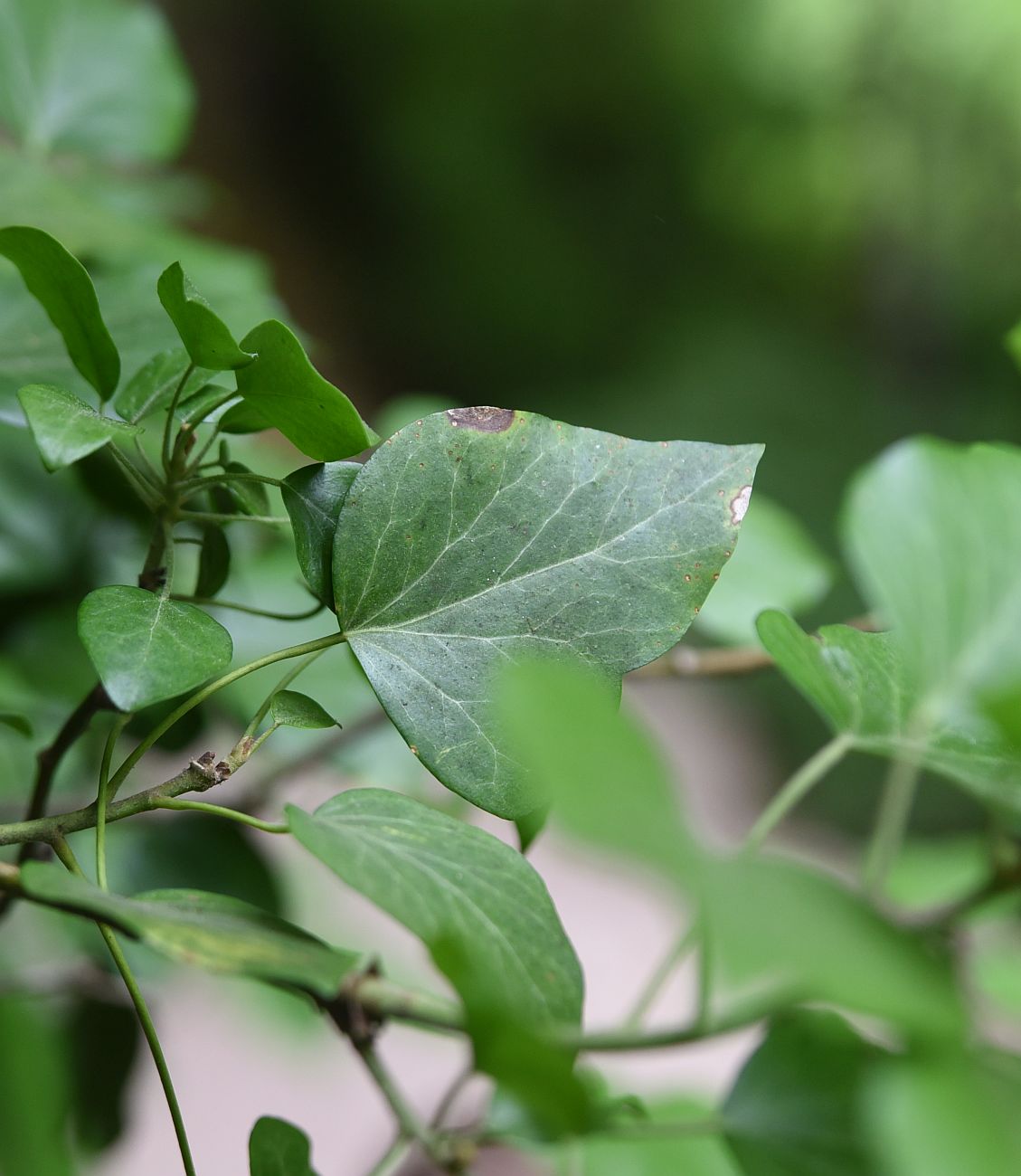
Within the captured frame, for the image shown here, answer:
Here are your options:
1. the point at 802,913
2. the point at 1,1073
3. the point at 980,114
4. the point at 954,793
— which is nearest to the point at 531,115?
the point at 980,114

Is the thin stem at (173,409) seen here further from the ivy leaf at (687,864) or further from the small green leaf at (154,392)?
the ivy leaf at (687,864)

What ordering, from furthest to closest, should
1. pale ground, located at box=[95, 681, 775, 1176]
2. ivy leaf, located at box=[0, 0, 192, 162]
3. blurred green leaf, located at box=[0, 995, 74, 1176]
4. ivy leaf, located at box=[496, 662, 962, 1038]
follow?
pale ground, located at box=[95, 681, 775, 1176]
ivy leaf, located at box=[0, 0, 192, 162]
blurred green leaf, located at box=[0, 995, 74, 1176]
ivy leaf, located at box=[496, 662, 962, 1038]

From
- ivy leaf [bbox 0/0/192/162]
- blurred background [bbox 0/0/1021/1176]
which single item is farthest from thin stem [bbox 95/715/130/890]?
blurred background [bbox 0/0/1021/1176]

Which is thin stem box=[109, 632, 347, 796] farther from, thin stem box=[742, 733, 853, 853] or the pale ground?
the pale ground

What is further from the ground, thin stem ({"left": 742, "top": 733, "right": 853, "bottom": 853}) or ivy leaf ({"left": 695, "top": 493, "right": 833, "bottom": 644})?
ivy leaf ({"left": 695, "top": 493, "right": 833, "bottom": 644})

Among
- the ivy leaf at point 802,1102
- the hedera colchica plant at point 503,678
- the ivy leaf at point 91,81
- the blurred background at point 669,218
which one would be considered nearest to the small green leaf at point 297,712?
the hedera colchica plant at point 503,678
